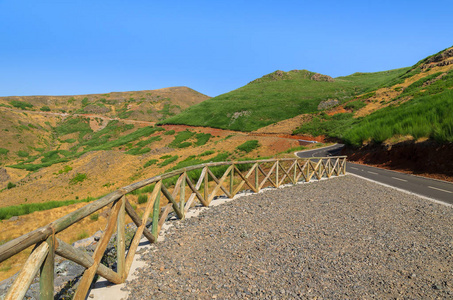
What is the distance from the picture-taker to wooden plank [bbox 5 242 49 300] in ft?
7.02

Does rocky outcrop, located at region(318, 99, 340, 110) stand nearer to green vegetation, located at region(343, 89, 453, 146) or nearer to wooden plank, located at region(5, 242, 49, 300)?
green vegetation, located at region(343, 89, 453, 146)

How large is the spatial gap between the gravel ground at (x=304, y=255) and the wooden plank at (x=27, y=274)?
1928mm

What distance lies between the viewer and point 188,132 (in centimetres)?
6412

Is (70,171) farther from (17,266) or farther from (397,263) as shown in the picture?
(397,263)

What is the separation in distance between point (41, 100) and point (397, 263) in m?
126

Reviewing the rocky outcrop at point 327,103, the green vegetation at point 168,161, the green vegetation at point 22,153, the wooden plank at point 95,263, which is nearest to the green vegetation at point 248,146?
the green vegetation at point 168,161

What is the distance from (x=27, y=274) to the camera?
7.55 feet

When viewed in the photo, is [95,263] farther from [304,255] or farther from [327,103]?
[327,103]

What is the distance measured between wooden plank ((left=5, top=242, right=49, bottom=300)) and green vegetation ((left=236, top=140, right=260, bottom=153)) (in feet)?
116

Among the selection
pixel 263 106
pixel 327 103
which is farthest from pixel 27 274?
pixel 327 103

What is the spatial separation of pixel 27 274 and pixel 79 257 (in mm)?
909

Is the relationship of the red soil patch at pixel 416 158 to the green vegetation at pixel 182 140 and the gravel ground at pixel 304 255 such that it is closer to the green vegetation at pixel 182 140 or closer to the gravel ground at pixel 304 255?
the gravel ground at pixel 304 255

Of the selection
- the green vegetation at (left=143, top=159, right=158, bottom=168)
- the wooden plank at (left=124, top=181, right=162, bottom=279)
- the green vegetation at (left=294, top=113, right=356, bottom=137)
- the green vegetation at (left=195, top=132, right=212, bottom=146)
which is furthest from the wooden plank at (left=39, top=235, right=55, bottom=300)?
the green vegetation at (left=195, top=132, right=212, bottom=146)

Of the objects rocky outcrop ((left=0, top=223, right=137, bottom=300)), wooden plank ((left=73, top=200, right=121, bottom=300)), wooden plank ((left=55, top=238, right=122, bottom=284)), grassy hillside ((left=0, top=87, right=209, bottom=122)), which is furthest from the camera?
grassy hillside ((left=0, top=87, right=209, bottom=122))
